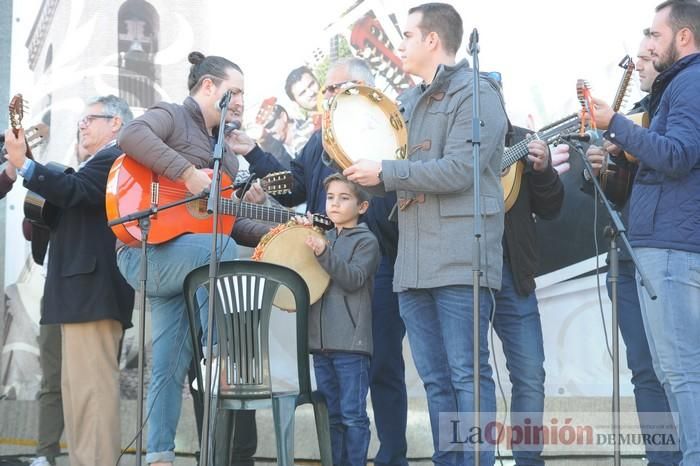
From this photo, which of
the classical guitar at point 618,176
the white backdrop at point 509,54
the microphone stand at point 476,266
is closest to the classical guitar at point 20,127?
the white backdrop at point 509,54

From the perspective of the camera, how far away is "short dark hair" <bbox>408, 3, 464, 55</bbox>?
16.2 ft

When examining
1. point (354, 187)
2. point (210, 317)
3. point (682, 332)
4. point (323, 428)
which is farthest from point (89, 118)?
point (682, 332)

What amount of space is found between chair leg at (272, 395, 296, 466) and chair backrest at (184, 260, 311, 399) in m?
0.07

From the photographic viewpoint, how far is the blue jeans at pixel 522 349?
5.57 metres

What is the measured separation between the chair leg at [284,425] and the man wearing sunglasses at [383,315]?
1.03 meters

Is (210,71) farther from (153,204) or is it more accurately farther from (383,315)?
(383,315)

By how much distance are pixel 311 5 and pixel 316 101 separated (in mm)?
667

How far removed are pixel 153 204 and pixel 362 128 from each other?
Answer: 1.31 m

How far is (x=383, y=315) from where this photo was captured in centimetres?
583

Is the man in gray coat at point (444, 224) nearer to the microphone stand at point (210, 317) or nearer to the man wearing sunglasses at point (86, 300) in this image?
the microphone stand at point (210, 317)

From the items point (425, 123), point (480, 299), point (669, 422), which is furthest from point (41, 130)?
point (669, 422)

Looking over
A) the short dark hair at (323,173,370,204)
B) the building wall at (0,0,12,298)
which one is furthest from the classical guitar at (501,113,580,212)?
the building wall at (0,0,12,298)

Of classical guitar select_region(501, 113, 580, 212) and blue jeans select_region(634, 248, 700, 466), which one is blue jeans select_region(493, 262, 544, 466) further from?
blue jeans select_region(634, 248, 700, 466)

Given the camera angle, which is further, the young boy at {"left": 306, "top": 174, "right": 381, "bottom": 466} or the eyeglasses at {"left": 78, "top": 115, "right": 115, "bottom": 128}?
the eyeglasses at {"left": 78, "top": 115, "right": 115, "bottom": 128}
